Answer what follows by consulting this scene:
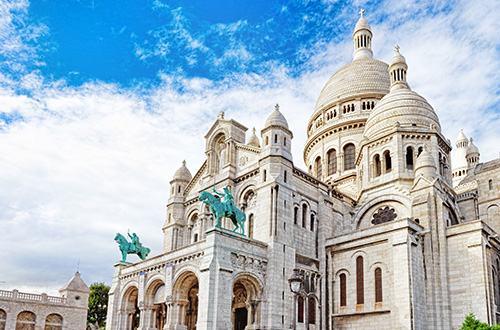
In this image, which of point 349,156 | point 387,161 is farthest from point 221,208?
point 349,156

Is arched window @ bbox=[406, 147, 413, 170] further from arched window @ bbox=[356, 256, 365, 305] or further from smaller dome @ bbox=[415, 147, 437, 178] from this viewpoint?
arched window @ bbox=[356, 256, 365, 305]

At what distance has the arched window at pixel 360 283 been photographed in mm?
36219

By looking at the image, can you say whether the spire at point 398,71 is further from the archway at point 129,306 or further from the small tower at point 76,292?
the small tower at point 76,292

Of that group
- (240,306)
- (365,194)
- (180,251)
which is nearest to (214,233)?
(180,251)

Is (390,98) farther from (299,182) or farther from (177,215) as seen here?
(177,215)

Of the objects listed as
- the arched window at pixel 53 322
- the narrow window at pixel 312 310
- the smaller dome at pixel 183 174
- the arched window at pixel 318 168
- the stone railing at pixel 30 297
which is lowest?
the arched window at pixel 53 322

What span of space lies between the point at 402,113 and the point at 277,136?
1458 centimetres

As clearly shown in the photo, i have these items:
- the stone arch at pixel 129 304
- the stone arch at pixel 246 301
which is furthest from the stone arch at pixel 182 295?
the stone arch at pixel 129 304

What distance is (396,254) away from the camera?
3431cm

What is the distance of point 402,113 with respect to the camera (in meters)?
46.5

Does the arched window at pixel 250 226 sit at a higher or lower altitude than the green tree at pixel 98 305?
higher

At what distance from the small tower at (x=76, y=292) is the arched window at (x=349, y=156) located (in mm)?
34955

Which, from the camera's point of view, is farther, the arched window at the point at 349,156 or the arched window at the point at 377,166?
the arched window at the point at 349,156

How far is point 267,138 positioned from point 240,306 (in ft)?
42.9
